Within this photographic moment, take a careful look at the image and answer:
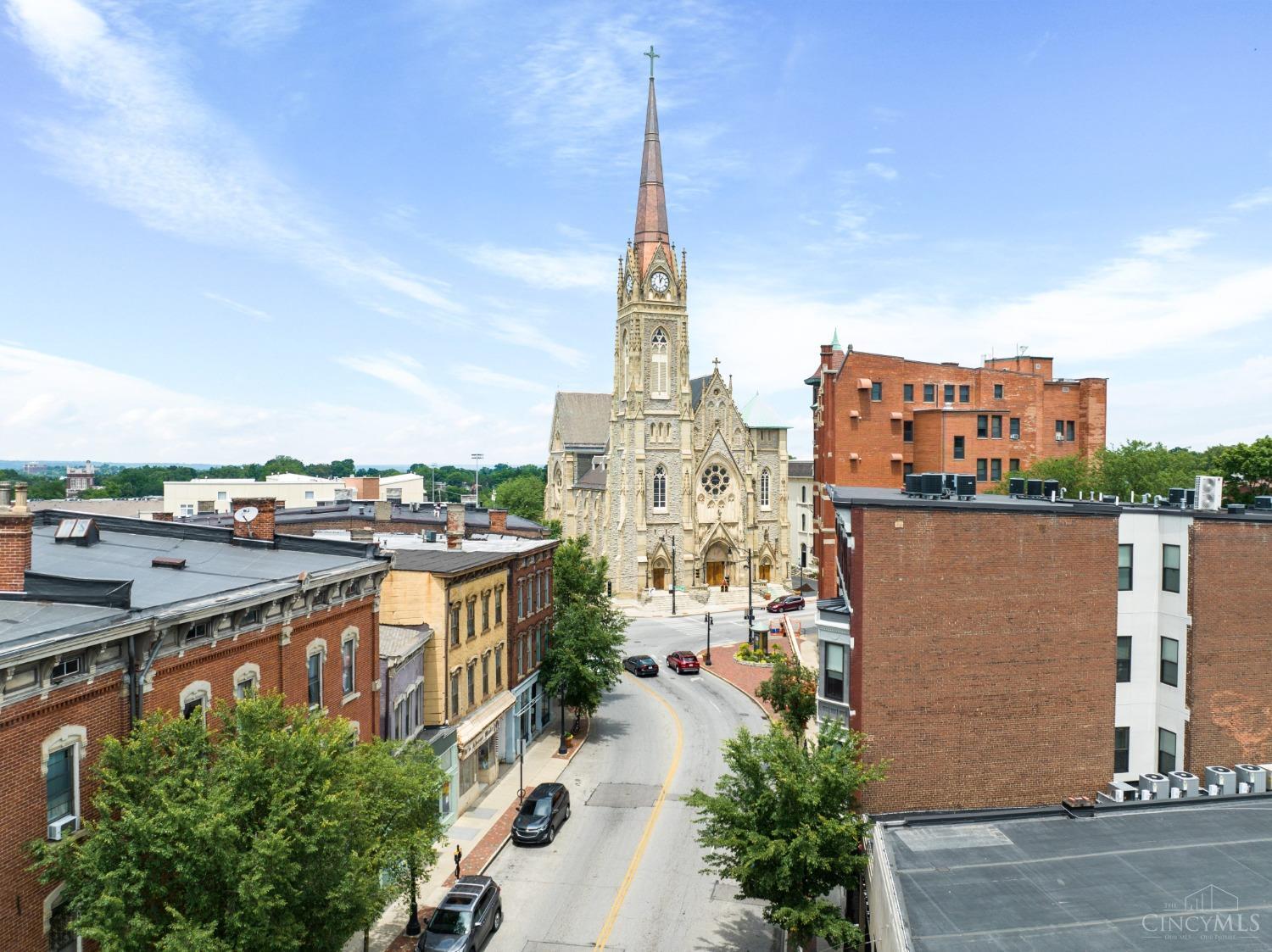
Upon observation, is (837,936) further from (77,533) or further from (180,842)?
(77,533)

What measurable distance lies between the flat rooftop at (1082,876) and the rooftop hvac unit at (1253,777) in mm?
1295

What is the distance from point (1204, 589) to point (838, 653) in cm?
972

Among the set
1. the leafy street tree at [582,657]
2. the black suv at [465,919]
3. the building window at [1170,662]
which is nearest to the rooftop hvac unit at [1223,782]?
the building window at [1170,662]

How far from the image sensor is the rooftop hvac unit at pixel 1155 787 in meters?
23.2

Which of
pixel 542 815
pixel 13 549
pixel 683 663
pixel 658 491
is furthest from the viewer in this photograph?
pixel 658 491

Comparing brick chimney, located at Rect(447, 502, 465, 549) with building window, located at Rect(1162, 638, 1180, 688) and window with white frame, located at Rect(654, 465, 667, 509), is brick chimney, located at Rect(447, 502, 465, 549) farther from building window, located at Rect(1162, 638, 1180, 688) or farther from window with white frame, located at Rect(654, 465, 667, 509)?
window with white frame, located at Rect(654, 465, 667, 509)

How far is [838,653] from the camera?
955 inches

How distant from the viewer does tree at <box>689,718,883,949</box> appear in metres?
19.8

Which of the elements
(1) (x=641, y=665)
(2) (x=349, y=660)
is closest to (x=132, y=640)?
(2) (x=349, y=660)

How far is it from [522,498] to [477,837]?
91.5 metres

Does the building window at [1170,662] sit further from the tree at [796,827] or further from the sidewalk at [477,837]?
the sidewalk at [477,837]

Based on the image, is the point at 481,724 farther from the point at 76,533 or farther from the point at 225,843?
the point at 225,843

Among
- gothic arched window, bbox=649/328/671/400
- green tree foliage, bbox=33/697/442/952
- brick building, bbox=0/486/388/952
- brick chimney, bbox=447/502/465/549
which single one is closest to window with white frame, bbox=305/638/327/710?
brick building, bbox=0/486/388/952

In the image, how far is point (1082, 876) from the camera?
57.7ft
